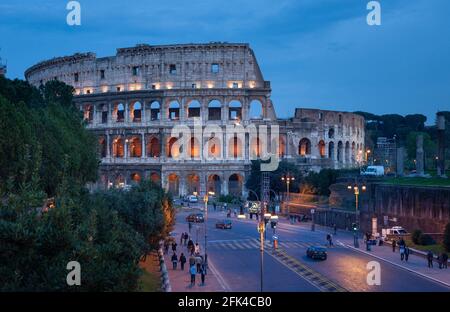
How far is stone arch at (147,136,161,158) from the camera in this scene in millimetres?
66931

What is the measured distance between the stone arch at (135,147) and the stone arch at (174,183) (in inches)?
234

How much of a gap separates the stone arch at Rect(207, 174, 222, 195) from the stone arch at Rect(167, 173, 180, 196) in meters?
3.49

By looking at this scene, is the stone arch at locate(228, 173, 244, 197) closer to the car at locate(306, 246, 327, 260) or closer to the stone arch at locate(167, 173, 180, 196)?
the stone arch at locate(167, 173, 180, 196)

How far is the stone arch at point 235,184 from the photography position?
63747 millimetres

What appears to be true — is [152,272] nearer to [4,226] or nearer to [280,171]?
[4,226]

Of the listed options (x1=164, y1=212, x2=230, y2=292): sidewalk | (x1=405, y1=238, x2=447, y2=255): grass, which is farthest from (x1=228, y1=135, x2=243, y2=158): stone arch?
(x1=164, y1=212, x2=230, y2=292): sidewalk

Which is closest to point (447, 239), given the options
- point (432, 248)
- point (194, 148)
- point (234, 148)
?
point (432, 248)

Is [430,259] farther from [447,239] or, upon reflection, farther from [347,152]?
[347,152]

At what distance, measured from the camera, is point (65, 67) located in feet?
244

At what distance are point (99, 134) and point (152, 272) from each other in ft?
154

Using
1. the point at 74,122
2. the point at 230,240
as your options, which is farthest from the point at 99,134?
the point at 230,240

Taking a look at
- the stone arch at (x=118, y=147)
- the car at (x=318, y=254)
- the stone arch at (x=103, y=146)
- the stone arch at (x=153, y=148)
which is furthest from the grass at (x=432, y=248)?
the stone arch at (x=103, y=146)

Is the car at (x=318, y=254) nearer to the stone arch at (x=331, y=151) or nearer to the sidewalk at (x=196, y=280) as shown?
the sidewalk at (x=196, y=280)
